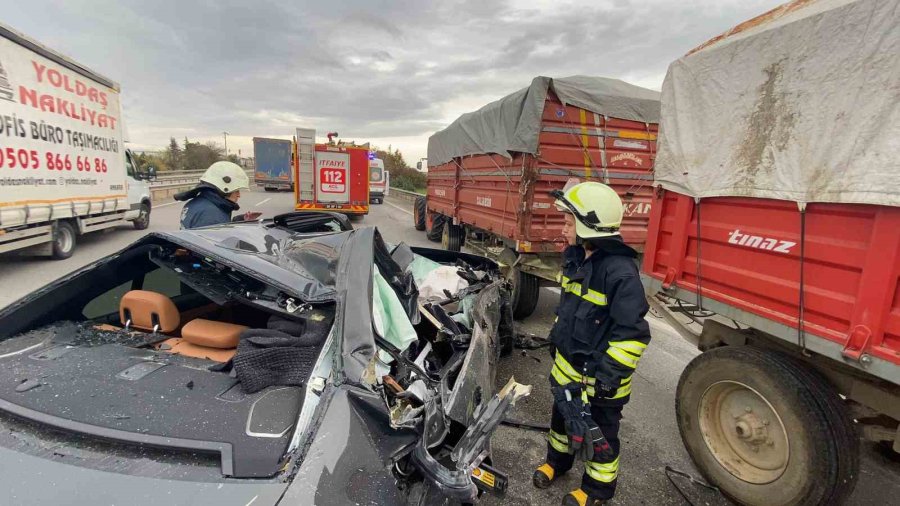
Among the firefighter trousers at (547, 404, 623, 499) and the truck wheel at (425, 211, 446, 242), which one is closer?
the firefighter trousers at (547, 404, 623, 499)

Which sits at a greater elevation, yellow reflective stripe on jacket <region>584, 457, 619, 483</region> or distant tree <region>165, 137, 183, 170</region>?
distant tree <region>165, 137, 183, 170</region>

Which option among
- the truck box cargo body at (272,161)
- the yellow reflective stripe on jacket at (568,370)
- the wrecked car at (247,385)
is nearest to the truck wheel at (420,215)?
the wrecked car at (247,385)

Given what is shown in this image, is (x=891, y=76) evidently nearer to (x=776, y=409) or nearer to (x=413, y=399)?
(x=776, y=409)

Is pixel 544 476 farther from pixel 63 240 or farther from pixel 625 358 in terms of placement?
pixel 63 240

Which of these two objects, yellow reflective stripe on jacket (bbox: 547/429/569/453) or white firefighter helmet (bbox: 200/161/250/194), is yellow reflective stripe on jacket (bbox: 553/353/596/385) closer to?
yellow reflective stripe on jacket (bbox: 547/429/569/453)

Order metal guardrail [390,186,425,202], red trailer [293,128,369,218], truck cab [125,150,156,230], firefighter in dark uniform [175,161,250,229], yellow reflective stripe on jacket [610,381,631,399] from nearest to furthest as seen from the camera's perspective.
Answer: yellow reflective stripe on jacket [610,381,631,399]
firefighter in dark uniform [175,161,250,229]
truck cab [125,150,156,230]
red trailer [293,128,369,218]
metal guardrail [390,186,425,202]

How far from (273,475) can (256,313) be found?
1.44 meters

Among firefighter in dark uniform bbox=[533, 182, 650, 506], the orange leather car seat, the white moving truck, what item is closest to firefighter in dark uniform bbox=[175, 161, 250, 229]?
the orange leather car seat

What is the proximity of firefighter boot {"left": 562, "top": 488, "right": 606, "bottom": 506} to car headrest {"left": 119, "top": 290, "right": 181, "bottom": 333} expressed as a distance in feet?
7.41

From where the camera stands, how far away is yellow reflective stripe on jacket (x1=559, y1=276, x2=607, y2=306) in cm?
232

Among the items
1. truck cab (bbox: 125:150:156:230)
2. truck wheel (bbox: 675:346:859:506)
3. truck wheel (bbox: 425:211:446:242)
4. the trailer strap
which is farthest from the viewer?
truck wheel (bbox: 425:211:446:242)

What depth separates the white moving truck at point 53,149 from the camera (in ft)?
20.6

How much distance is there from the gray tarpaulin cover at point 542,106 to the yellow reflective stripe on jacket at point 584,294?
2.49m

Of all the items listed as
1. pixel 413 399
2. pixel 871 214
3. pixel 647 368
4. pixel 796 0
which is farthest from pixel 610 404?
pixel 796 0
